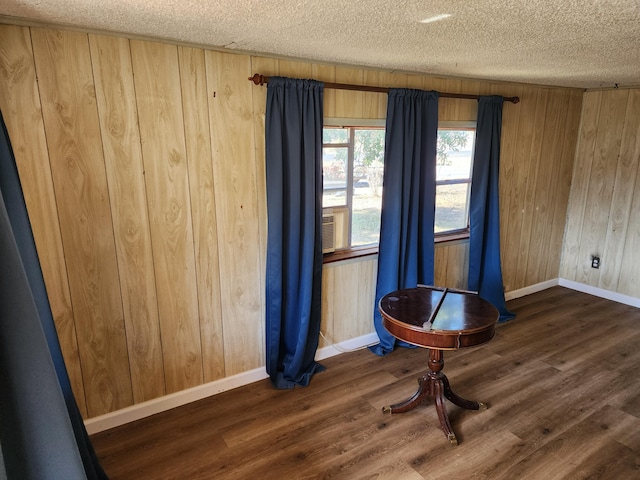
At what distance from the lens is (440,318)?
2.49 meters

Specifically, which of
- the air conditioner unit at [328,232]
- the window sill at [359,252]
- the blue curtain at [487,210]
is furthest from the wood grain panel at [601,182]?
the air conditioner unit at [328,232]

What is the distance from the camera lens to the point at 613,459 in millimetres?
2396

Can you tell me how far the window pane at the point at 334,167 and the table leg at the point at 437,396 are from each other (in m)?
1.44

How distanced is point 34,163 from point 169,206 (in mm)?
708

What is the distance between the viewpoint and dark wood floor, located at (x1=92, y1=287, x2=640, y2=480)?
7.64ft

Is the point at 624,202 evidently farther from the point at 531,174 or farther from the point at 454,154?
the point at 454,154

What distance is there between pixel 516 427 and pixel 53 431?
2.59 meters

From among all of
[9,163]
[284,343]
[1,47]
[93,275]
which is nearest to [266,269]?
[284,343]

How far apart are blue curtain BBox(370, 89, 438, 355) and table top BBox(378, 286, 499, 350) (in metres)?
A: 0.61

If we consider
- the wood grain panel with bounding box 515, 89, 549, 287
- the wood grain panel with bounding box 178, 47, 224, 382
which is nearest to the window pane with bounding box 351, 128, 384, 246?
the wood grain panel with bounding box 178, 47, 224, 382

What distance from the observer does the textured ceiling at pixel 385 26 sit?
1.68 meters

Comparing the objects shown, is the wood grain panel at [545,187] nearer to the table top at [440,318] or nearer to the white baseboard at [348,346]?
the white baseboard at [348,346]

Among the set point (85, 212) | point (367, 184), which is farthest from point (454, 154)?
point (85, 212)

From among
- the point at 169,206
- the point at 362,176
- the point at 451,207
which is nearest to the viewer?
the point at 169,206
